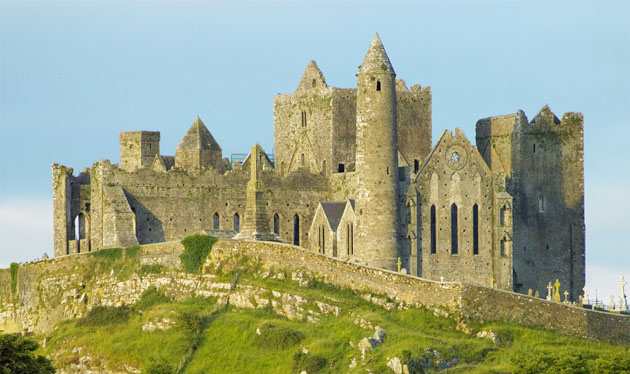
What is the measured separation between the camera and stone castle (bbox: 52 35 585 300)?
9688cm

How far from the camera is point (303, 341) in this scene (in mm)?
78688

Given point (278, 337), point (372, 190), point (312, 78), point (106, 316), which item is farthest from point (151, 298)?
point (312, 78)

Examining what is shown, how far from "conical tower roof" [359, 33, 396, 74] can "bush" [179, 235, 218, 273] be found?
596 inches

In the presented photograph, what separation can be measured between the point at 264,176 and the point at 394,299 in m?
23.5

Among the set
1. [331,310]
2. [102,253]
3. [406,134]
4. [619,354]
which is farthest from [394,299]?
[406,134]

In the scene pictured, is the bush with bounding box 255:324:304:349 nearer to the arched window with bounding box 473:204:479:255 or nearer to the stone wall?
the stone wall

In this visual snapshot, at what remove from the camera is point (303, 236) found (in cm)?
10412

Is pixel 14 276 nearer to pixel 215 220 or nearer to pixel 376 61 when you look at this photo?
pixel 215 220

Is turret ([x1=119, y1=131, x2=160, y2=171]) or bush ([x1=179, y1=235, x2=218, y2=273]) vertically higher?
turret ([x1=119, y1=131, x2=160, y2=171])

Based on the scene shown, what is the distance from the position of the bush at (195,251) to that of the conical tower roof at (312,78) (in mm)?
21102

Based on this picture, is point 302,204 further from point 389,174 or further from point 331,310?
point 331,310

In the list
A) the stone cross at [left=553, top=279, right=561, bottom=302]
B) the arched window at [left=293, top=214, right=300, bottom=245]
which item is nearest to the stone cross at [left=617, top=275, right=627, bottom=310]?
the stone cross at [left=553, top=279, right=561, bottom=302]

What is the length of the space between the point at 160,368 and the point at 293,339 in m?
6.04

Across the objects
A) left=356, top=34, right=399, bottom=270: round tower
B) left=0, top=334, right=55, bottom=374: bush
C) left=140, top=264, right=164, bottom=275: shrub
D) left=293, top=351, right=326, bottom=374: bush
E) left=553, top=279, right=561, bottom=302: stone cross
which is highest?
left=356, top=34, right=399, bottom=270: round tower
